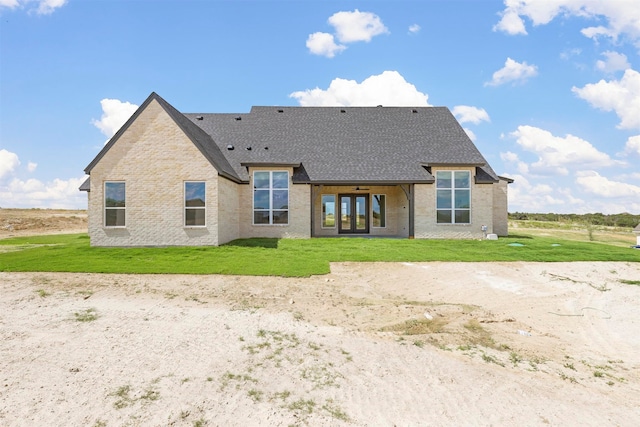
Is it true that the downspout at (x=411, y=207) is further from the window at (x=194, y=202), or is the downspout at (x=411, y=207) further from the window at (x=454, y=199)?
the window at (x=194, y=202)

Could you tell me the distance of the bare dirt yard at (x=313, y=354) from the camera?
171 inches

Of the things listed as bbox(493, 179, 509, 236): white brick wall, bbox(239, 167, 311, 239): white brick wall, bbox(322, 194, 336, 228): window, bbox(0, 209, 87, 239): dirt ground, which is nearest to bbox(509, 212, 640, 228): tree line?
bbox(493, 179, 509, 236): white brick wall

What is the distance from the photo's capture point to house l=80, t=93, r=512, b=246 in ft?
53.9

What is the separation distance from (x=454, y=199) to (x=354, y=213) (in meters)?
6.63

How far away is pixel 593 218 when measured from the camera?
6075cm

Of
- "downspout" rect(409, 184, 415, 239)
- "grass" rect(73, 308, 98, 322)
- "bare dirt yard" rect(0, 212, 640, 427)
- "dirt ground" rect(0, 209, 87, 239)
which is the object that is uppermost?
"downspout" rect(409, 184, 415, 239)

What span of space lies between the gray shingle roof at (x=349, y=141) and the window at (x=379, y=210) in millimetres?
2803

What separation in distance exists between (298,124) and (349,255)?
13912 mm

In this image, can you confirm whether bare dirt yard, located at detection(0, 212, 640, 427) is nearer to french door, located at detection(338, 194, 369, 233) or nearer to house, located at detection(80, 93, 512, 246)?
house, located at detection(80, 93, 512, 246)

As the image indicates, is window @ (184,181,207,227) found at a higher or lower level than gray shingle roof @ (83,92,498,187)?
lower

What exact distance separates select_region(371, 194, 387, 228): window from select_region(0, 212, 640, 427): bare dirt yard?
1277 cm

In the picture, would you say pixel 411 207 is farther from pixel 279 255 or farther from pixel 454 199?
pixel 279 255

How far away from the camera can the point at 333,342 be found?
248 inches

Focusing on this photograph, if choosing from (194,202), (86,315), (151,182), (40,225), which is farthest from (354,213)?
(40,225)
